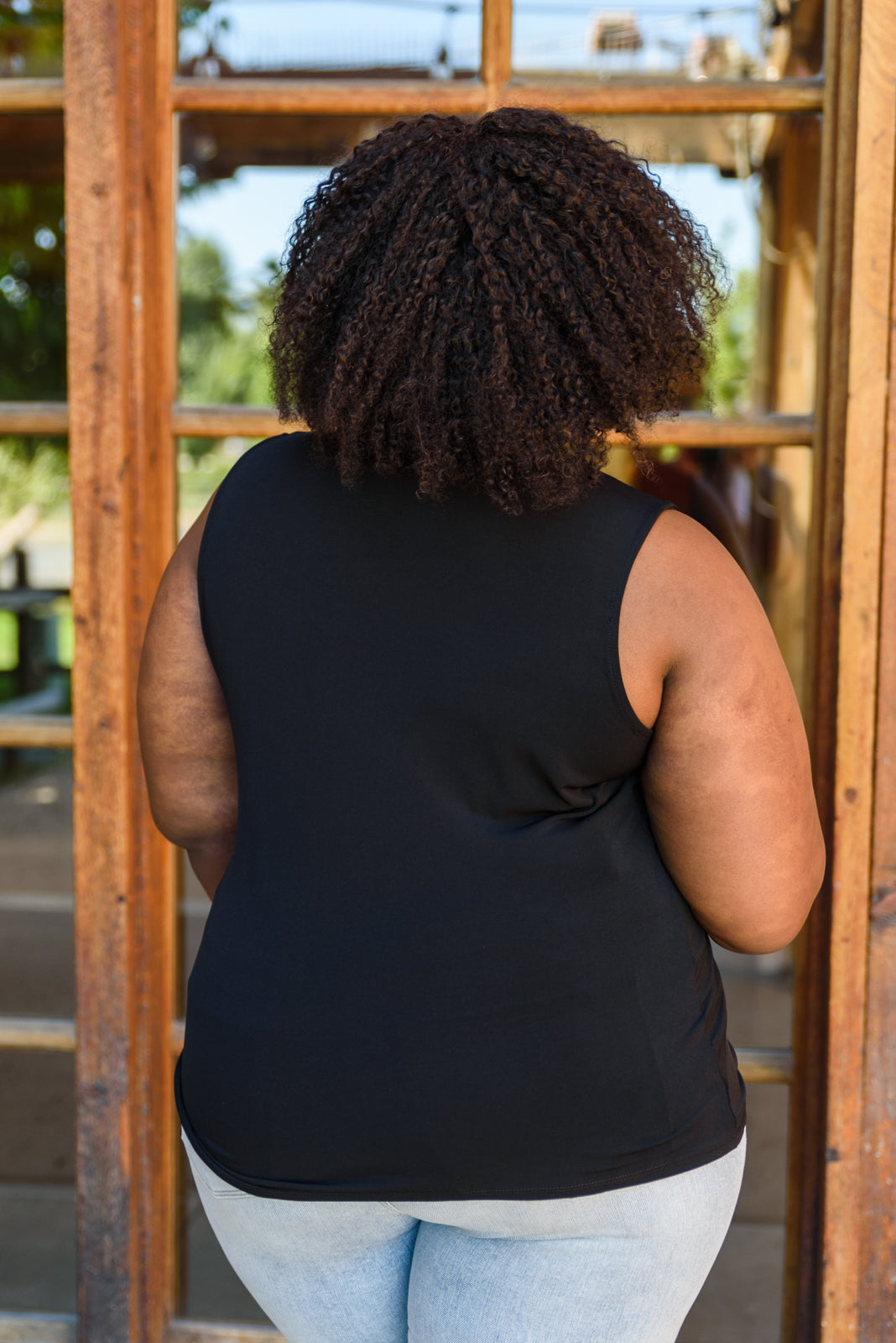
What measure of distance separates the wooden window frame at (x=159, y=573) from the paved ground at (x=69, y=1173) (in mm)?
353

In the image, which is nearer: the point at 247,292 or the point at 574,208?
the point at 574,208

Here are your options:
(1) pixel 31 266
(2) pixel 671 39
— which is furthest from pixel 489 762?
(1) pixel 31 266

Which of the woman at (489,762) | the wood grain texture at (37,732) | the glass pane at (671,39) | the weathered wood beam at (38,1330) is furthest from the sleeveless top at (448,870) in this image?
the glass pane at (671,39)

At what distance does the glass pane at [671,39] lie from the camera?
2270mm

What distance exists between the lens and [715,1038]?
1068 millimetres

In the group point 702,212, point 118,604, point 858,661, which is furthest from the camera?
point 702,212

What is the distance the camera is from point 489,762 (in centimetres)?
95

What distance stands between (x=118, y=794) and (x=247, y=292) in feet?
17.5

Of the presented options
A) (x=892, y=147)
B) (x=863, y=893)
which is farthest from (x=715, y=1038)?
(x=892, y=147)

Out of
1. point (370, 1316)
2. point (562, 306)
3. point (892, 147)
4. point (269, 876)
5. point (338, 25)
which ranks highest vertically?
point (338, 25)

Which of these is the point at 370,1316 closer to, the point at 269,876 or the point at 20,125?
the point at 269,876

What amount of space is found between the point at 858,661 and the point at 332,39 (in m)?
2.02

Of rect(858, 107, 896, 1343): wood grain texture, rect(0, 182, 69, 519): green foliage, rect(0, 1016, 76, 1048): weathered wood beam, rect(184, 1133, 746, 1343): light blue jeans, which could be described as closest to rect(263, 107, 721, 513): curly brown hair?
rect(184, 1133, 746, 1343): light blue jeans

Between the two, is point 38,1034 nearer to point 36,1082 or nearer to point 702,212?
point 702,212
